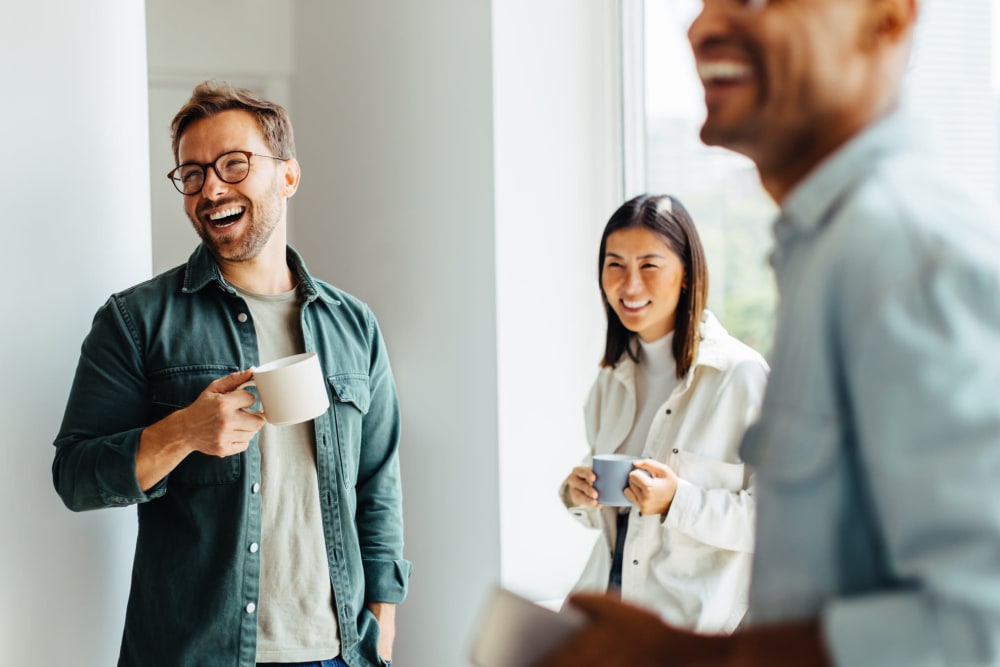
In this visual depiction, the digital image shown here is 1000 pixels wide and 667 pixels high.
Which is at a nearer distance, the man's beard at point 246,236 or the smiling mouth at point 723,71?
the smiling mouth at point 723,71

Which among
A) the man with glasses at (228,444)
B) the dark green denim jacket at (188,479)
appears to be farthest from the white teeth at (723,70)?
the dark green denim jacket at (188,479)

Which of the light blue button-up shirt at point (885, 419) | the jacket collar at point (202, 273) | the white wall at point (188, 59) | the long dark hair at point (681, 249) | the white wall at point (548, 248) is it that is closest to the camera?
the light blue button-up shirt at point (885, 419)

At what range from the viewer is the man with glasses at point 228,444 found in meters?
1.62

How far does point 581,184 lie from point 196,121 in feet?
3.80

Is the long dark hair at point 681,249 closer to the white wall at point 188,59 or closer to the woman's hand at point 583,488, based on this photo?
the woman's hand at point 583,488

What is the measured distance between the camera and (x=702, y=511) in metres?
1.73

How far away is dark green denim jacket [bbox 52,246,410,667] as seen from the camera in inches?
65.1

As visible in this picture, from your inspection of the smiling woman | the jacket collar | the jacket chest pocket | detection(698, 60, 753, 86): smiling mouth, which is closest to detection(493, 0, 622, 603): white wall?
the smiling woman

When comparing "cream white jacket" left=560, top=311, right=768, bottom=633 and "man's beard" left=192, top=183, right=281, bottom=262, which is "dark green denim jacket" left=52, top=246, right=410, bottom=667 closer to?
"man's beard" left=192, top=183, right=281, bottom=262

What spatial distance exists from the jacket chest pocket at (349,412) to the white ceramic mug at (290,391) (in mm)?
349

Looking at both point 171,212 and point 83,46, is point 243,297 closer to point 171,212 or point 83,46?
point 83,46

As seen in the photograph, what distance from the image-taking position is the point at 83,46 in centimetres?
178

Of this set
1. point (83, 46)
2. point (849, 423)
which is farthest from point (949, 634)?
point (83, 46)

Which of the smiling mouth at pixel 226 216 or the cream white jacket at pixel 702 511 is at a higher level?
the smiling mouth at pixel 226 216
